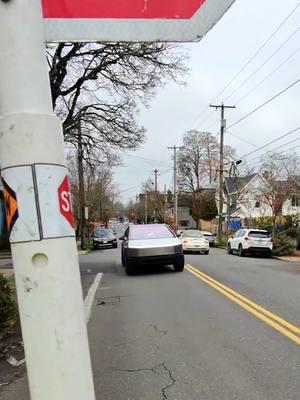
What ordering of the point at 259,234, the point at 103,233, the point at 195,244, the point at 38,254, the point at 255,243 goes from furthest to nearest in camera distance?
1. the point at 103,233
2. the point at 195,244
3. the point at 259,234
4. the point at 255,243
5. the point at 38,254

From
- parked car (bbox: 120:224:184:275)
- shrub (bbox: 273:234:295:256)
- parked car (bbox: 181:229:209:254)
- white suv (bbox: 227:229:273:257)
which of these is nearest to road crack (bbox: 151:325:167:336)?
parked car (bbox: 120:224:184:275)

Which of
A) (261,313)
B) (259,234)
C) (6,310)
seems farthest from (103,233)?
(6,310)

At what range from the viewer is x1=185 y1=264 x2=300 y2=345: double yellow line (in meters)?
7.39

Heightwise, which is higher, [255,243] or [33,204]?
[33,204]

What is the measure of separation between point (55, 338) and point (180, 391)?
12.6 feet

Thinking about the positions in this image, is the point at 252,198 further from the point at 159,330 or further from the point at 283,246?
the point at 159,330

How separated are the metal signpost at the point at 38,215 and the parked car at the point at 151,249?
14.1m

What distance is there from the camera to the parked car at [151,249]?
15555 mm

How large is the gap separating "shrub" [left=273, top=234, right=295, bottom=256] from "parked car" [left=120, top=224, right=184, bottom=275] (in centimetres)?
1410

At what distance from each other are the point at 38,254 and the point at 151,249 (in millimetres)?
14165

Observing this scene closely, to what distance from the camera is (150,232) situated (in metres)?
16.6

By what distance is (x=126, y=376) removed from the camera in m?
5.44

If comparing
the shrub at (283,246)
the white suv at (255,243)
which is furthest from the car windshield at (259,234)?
the shrub at (283,246)

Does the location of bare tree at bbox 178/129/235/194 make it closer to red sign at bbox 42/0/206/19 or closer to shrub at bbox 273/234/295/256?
shrub at bbox 273/234/295/256
